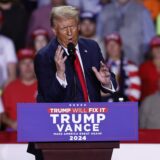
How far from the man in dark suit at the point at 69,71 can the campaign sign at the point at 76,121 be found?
167mm

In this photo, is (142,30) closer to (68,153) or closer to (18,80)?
(18,80)

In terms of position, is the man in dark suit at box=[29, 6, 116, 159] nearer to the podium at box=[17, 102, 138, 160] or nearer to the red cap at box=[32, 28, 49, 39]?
the podium at box=[17, 102, 138, 160]

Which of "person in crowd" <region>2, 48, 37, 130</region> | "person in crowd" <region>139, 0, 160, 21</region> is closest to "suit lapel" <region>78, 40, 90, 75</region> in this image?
"person in crowd" <region>2, 48, 37, 130</region>

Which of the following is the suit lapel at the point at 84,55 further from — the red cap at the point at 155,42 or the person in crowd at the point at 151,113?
the red cap at the point at 155,42

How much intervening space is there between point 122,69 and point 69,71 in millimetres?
2732

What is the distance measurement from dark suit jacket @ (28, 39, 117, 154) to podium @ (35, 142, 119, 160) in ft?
0.78

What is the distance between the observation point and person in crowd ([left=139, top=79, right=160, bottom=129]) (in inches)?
221

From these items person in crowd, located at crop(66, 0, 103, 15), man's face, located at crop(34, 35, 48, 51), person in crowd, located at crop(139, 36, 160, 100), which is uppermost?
person in crowd, located at crop(66, 0, 103, 15)

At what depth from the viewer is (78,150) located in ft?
12.1

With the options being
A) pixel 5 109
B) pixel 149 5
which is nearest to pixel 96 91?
pixel 5 109

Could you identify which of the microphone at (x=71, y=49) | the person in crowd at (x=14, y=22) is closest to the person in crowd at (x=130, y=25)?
the person in crowd at (x=14, y=22)

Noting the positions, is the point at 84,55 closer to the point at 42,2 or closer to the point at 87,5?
the point at 87,5

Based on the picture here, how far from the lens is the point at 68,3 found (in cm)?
727

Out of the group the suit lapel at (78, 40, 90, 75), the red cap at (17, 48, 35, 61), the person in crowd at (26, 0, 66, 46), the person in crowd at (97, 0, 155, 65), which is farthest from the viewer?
the person in crowd at (26, 0, 66, 46)
